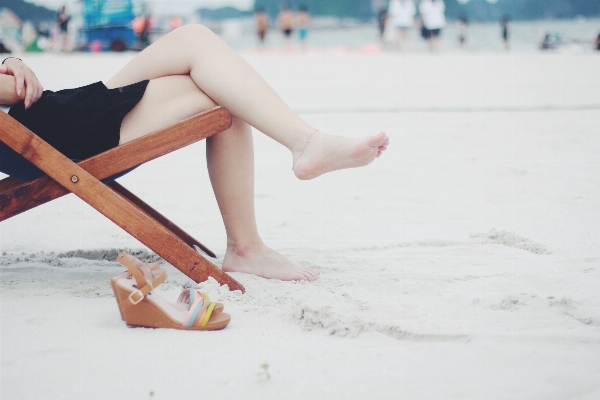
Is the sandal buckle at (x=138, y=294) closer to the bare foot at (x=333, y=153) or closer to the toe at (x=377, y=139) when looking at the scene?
the bare foot at (x=333, y=153)

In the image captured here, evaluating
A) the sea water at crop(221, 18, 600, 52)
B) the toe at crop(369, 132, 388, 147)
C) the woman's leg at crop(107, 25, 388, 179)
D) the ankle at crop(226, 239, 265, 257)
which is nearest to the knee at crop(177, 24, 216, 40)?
the woman's leg at crop(107, 25, 388, 179)

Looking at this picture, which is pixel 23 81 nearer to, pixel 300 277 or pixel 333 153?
pixel 333 153

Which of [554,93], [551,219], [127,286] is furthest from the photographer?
[554,93]

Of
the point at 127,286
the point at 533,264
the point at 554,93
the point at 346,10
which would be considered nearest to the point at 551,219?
the point at 533,264

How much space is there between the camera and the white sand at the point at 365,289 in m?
1.64

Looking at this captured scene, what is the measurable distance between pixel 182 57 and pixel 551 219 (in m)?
2.03

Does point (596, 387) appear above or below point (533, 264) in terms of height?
above

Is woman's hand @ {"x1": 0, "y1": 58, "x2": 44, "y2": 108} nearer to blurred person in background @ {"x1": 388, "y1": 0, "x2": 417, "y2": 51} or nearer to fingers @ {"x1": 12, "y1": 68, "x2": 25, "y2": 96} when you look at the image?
fingers @ {"x1": 12, "y1": 68, "x2": 25, "y2": 96}

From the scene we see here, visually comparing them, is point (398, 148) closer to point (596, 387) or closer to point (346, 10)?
point (596, 387)

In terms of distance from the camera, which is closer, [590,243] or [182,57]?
[182,57]

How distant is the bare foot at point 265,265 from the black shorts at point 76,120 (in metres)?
0.65

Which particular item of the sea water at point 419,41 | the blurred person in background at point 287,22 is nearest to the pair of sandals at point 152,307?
the sea water at point 419,41

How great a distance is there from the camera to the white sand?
164 centimetres

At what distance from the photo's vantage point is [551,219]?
3.34m
